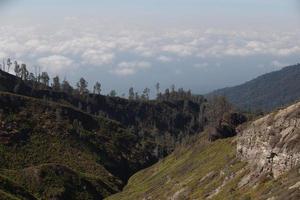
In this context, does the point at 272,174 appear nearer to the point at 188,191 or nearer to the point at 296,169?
the point at 296,169

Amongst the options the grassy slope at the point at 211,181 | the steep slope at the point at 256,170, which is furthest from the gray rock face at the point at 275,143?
the grassy slope at the point at 211,181

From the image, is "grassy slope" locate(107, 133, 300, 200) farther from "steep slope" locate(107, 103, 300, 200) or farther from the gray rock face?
the gray rock face

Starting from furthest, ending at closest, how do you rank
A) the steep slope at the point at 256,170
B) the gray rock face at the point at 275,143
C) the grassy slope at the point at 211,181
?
1. the gray rock face at the point at 275,143
2. the steep slope at the point at 256,170
3. the grassy slope at the point at 211,181

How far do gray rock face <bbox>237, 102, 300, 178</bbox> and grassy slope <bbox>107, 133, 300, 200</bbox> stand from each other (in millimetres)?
3349

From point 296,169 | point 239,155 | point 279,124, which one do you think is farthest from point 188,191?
point 296,169

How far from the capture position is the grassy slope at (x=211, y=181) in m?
92.6

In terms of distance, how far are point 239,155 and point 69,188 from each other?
75.4m

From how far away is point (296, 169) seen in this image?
3615 inches

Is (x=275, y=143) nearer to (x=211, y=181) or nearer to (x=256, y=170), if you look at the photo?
(x=256, y=170)

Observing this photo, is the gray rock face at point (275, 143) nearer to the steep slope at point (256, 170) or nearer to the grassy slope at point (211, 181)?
the steep slope at point (256, 170)

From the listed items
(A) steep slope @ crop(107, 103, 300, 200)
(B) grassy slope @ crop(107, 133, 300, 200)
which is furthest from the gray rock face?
(B) grassy slope @ crop(107, 133, 300, 200)

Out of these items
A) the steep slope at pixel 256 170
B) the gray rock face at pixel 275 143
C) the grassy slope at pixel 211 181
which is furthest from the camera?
the gray rock face at pixel 275 143

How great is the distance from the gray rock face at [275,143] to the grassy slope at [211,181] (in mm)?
3349

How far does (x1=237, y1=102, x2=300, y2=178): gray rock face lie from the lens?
322 ft
